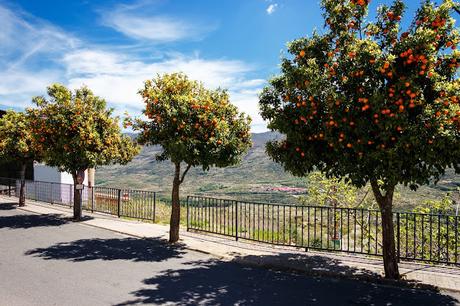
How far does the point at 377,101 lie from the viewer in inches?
249

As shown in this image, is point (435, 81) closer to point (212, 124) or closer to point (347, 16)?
point (347, 16)

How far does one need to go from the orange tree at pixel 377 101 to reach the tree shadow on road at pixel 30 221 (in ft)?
36.1

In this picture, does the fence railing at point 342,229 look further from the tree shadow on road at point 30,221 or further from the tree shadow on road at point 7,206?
the tree shadow on road at point 7,206

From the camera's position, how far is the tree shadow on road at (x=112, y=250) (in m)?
9.48

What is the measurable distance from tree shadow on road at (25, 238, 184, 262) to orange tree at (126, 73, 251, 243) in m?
2.55

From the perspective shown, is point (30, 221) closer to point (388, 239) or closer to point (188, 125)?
point (188, 125)

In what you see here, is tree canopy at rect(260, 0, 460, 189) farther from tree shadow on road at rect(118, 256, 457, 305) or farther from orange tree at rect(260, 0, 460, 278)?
tree shadow on road at rect(118, 256, 457, 305)

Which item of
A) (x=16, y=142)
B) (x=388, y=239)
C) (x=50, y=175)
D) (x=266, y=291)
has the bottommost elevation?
(x=266, y=291)

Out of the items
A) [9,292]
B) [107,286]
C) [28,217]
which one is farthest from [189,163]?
[28,217]

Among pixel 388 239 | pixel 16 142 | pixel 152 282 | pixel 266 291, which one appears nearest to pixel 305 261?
pixel 388 239

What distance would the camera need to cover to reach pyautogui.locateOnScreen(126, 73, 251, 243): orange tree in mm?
9992

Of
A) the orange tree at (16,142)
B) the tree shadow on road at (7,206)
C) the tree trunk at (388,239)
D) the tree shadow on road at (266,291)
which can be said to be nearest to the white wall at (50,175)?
the tree shadow on road at (7,206)

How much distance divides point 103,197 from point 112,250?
8.92 meters

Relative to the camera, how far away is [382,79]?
22.5ft
